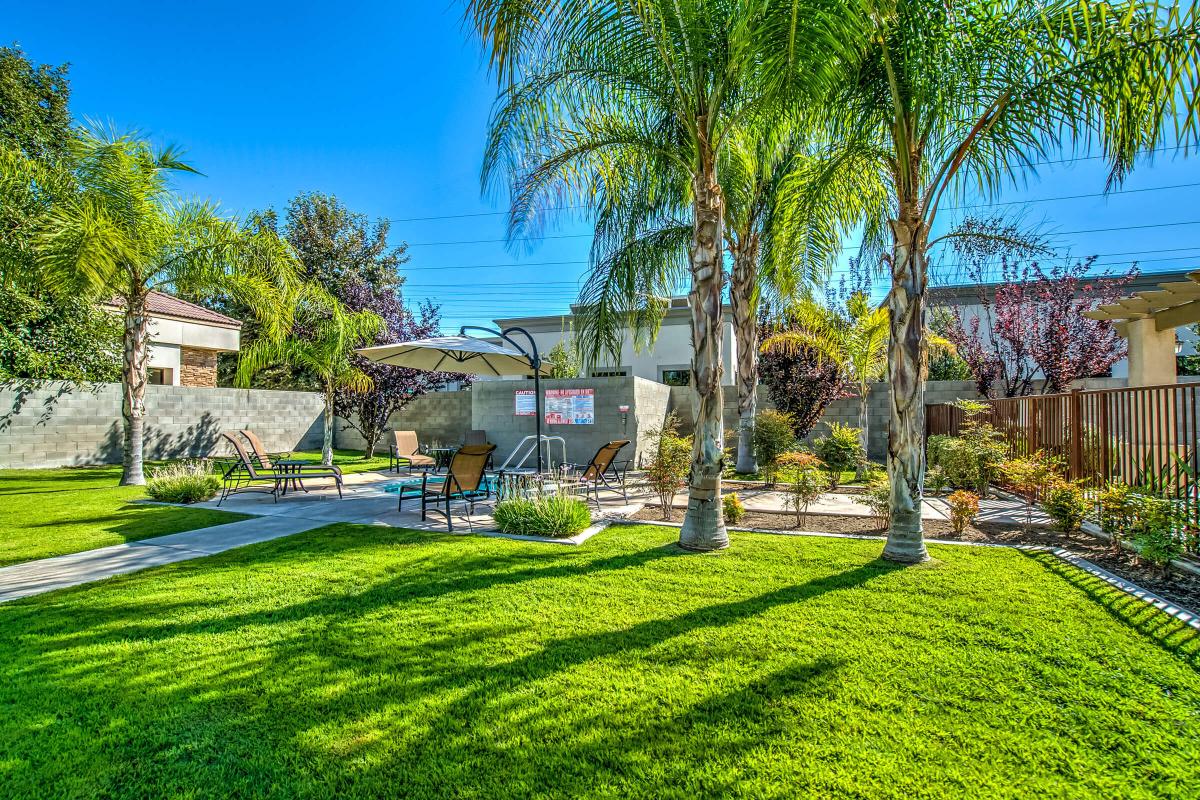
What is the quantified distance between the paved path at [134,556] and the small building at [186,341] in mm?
15031

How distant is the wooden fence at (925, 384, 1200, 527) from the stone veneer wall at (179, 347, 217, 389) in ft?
76.6

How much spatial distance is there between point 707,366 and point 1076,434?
5604 millimetres

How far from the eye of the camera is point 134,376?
10.6 metres

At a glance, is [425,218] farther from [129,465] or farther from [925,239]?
[925,239]

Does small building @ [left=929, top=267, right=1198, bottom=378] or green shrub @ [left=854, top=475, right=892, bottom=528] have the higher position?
small building @ [left=929, top=267, right=1198, bottom=378]

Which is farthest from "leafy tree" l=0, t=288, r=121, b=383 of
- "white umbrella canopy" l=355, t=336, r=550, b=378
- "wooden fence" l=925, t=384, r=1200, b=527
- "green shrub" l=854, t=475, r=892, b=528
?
"wooden fence" l=925, t=384, r=1200, b=527

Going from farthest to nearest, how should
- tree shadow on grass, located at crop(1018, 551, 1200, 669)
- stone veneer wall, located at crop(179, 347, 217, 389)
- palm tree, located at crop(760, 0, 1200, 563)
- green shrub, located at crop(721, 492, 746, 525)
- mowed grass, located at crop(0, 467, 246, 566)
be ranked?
stone veneer wall, located at crop(179, 347, 217, 389)
green shrub, located at crop(721, 492, 746, 525)
mowed grass, located at crop(0, 467, 246, 566)
palm tree, located at crop(760, 0, 1200, 563)
tree shadow on grass, located at crop(1018, 551, 1200, 669)

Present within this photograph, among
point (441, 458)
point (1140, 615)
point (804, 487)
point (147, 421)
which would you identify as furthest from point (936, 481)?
point (147, 421)

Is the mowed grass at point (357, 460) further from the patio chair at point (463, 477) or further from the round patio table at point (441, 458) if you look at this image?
the patio chair at point (463, 477)

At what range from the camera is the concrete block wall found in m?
16.6

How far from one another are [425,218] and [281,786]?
2613cm

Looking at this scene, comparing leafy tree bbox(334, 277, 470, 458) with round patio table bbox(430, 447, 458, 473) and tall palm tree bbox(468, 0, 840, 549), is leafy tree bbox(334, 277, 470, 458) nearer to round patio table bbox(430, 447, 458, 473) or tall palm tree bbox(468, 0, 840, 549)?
round patio table bbox(430, 447, 458, 473)

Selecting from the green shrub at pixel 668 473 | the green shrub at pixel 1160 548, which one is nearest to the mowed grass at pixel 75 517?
the green shrub at pixel 668 473

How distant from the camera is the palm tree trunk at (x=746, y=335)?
11.3m
